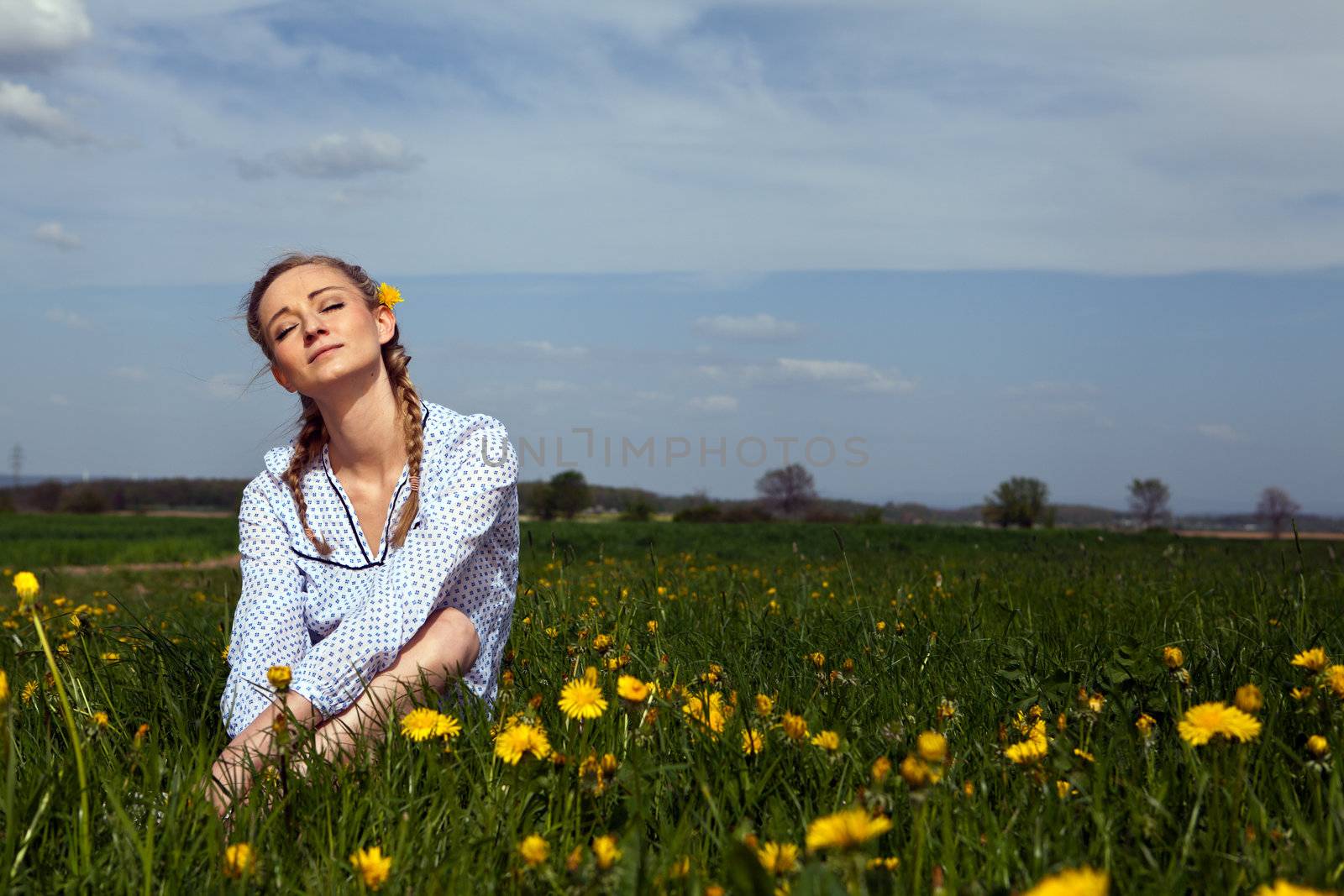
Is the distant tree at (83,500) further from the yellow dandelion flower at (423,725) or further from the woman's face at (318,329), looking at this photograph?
the yellow dandelion flower at (423,725)

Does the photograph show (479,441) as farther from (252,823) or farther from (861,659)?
(252,823)

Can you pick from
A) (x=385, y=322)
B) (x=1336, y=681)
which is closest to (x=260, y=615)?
(x=385, y=322)

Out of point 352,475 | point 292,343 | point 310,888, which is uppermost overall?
point 292,343

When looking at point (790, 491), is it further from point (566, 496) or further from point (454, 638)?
point (454, 638)

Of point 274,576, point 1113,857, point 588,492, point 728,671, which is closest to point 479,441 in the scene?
point 274,576

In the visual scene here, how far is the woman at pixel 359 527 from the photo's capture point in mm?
2939

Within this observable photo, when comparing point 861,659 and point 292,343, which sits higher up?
point 292,343

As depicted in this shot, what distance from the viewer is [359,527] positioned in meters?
3.64

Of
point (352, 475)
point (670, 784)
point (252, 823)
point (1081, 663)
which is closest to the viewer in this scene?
point (252, 823)

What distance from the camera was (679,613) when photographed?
444 cm

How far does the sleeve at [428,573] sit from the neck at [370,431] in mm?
225

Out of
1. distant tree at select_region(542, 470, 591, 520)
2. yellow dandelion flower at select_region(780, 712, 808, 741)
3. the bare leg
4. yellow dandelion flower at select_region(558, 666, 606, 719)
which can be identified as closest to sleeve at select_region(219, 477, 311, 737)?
the bare leg

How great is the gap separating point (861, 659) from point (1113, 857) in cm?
150

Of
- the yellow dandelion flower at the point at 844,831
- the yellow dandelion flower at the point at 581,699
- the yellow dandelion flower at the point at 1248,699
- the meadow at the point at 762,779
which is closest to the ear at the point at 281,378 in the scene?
the meadow at the point at 762,779
